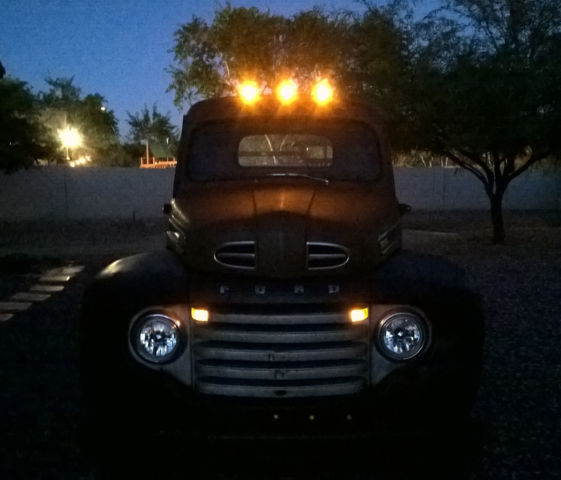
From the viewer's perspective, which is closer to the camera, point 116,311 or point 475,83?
point 116,311

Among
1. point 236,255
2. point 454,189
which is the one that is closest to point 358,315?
point 236,255

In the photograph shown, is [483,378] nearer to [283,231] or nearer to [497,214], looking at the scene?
[283,231]

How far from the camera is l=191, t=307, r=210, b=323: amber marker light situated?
4.52 meters

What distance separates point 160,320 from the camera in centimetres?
457

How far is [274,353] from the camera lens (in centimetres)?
450

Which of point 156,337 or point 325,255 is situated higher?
point 325,255

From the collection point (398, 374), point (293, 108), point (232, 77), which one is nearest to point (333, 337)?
point (398, 374)

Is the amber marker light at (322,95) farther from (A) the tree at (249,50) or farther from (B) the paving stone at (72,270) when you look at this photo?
(A) the tree at (249,50)

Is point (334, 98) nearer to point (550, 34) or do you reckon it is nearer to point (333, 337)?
point (333, 337)

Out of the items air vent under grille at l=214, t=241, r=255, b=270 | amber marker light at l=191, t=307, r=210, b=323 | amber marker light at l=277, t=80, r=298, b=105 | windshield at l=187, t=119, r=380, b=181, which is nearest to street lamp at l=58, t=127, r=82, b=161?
amber marker light at l=277, t=80, r=298, b=105

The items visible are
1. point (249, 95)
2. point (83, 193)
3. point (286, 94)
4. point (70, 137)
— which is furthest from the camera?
point (70, 137)

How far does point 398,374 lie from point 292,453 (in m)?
0.63

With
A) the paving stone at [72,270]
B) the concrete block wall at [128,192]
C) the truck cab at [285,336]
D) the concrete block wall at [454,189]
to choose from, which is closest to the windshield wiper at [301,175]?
the truck cab at [285,336]

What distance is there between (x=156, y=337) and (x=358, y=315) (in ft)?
3.23
